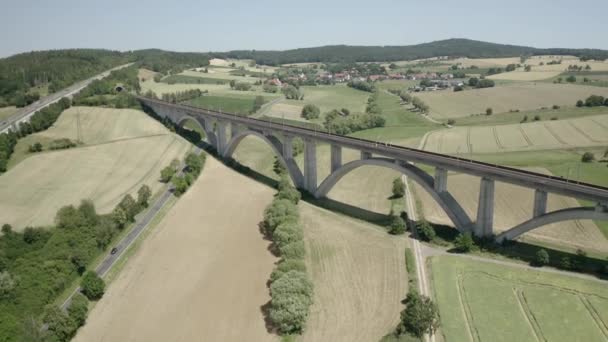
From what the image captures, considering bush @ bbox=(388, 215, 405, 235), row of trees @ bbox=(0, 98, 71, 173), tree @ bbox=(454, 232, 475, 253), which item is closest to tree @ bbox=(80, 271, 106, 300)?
bush @ bbox=(388, 215, 405, 235)

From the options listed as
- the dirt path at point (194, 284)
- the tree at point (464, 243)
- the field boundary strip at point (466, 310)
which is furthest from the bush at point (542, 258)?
A: the dirt path at point (194, 284)

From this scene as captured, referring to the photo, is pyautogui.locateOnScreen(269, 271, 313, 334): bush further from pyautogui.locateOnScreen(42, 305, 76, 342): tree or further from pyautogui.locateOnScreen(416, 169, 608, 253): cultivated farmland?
pyautogui.locateOnScreen(416, 169, 608, 253): cultivated farmland

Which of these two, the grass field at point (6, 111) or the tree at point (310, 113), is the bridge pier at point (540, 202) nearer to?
the tree at point (310, 113)

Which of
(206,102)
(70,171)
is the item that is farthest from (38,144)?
(206,102)

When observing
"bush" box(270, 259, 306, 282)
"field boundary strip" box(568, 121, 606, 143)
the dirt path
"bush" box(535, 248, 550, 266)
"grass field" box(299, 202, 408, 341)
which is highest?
"field boundary strip" box(568, 121, 606, 143)

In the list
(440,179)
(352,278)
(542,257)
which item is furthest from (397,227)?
(542,257)
